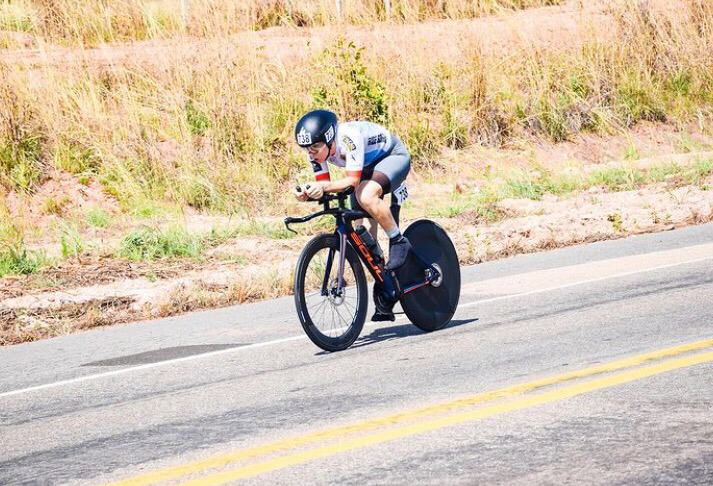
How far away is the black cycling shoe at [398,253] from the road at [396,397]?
1.87 ft

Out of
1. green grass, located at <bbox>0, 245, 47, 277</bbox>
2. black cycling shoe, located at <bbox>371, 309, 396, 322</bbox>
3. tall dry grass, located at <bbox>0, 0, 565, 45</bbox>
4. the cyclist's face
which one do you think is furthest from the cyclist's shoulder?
tall dry grass, located at <bbox>0, 0, 565, 45</bbox>

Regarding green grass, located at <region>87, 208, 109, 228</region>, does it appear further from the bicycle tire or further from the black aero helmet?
the black aero helmet

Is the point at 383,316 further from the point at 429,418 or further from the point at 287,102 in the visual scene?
the point at 287,102

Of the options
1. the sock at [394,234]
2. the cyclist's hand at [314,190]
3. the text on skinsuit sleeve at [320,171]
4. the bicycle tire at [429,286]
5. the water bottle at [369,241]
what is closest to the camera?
the cyclist's hand at [314,190]

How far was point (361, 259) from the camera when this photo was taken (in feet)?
26.5

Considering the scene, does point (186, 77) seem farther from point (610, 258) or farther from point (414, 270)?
point (414, 270)

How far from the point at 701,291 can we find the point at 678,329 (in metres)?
1.59

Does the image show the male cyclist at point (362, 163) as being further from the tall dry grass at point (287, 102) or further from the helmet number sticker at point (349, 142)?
the tall dry grass at point (287, 102)

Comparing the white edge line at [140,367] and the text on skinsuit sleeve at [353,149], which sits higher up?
the text on skinsuit sleeve at [353,149]

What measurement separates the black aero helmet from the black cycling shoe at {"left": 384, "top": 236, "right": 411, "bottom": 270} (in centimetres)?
99

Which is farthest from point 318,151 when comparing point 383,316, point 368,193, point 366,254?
point 383,316

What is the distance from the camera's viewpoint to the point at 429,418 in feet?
18.4

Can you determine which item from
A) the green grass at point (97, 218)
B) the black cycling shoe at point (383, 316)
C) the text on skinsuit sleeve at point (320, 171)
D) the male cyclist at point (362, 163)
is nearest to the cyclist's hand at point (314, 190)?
the male cyclist at point (362, 163)

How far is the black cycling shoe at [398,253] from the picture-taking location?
26.6 ft
